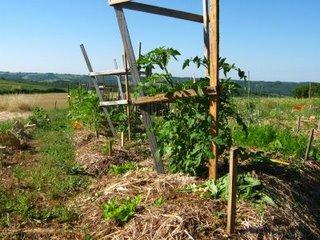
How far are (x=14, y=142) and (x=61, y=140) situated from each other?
170 centimetres

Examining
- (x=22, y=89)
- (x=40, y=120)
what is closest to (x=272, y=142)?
(x=40, y=120)

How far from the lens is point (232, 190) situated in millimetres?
4449

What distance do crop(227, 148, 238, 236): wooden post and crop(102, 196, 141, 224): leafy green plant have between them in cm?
124

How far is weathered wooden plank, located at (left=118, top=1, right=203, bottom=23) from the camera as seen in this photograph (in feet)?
20.8

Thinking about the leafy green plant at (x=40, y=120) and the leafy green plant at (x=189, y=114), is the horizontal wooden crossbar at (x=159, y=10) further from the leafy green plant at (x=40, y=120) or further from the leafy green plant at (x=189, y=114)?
the leafy green plant at (x=40, y=120)

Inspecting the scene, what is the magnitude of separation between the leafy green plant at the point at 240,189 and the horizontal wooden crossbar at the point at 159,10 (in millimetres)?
2629

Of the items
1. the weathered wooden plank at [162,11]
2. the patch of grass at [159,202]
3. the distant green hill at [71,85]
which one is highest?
the weathered wooden plank at [162,11]

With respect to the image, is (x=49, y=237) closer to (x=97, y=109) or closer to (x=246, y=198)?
(x=246, y=198)

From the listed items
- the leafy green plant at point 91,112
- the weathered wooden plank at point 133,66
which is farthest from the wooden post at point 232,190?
the leafy green plant at point 91,112

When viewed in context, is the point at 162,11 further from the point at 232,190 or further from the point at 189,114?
the point at 232,190

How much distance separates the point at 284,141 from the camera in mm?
9180

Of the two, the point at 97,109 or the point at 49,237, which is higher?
the point at 97,109

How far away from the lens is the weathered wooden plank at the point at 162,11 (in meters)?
6.34

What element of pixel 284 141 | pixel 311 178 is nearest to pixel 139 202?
pixel 311 178
